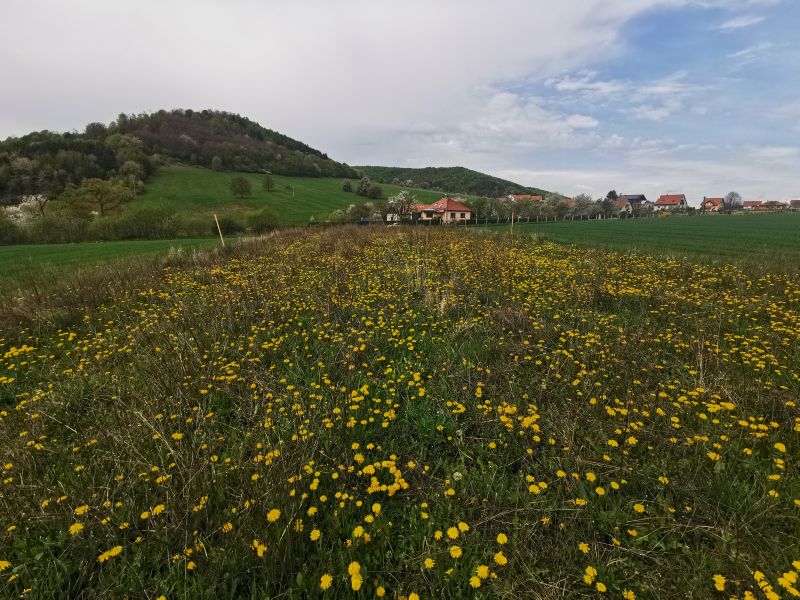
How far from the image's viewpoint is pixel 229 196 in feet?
243

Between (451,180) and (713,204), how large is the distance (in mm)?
100123

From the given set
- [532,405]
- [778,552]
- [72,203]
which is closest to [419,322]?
[532,405]

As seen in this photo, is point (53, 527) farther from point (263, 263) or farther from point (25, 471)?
point (263, 263)

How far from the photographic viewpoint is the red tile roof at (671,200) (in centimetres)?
13462

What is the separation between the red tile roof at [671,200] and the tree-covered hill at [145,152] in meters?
123

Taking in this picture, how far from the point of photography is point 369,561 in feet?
8.00

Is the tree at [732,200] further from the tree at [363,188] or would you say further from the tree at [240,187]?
the tree at [240,187]

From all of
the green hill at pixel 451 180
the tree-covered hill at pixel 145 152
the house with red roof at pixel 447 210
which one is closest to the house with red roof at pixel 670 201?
the green hill at pixel 451 180

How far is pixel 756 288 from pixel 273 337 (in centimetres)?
1161

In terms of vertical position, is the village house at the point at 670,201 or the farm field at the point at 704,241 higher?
the village house at the point at 670,201

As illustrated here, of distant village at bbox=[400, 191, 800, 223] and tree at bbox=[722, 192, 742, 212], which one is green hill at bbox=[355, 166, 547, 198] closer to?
distant village at bbox=[400, 191, 800, 223]

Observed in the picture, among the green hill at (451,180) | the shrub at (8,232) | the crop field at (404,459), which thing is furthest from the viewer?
the green hill at (451,180)

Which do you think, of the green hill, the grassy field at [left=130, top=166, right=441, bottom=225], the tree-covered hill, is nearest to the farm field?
the grassy field at [left=130, top=166, right=441, bottom=225]

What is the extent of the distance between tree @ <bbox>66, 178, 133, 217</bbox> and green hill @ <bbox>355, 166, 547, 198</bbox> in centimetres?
10355
